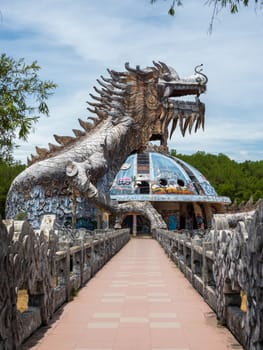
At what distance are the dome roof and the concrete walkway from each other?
20706 millimetres

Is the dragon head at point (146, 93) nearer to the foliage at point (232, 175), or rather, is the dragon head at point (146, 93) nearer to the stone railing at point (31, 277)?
the stone railing at point (31, 277)

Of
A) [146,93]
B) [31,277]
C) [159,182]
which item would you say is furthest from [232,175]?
[31,277]

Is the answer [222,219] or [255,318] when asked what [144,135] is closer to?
[222,219]

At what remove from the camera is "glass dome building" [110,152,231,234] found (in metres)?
30.7

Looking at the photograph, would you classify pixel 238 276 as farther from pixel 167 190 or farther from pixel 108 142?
pixel 167 190

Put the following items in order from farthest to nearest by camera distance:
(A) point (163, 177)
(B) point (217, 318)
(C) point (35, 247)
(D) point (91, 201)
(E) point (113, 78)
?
(A) point (163, 177)
(E) point (113, 78)
(D) point (91, 201)
(B) point (217, 318)
(C) point (35, 247)

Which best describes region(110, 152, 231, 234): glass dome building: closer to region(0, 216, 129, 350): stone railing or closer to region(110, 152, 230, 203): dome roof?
region(110, 152, 230, 203): dome roof

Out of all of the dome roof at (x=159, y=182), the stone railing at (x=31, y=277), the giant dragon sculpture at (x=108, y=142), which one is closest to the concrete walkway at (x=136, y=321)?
the stone railing at (x=31, y=277)

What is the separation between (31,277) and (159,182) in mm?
26677

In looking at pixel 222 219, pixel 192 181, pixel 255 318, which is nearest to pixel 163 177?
pixel 192 181

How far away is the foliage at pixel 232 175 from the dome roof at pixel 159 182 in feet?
41.3

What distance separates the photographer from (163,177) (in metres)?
32.0

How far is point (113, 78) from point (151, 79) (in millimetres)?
1737

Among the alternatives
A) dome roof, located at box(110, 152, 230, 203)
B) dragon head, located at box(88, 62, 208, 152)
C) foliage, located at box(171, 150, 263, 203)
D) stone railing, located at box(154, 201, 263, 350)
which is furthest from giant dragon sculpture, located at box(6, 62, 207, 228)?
foliage, located at box(171, 150, 263, 203)
